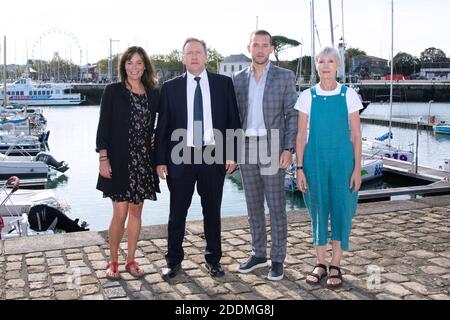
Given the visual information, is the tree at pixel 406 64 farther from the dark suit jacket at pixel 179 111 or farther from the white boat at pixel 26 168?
the dark suit jacket at pixel 179 111

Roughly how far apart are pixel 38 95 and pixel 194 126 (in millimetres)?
74617

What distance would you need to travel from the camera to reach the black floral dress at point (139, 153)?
4062 millimetres

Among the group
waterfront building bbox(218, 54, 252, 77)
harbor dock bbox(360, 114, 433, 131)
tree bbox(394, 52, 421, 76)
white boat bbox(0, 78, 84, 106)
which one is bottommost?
harbor dock bbox(360, 114, 433, 131)

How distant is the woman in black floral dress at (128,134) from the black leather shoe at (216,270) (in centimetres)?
76

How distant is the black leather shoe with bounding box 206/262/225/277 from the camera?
4.23m

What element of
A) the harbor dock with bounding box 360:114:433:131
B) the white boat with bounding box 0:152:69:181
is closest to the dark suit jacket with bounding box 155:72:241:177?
the white boat with bounding box 0:152:69:181

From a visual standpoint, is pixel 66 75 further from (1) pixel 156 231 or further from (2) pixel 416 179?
(1) pixel 156 231

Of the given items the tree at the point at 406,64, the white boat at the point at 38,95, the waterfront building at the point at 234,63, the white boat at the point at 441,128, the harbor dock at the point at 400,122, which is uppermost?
the tree at the point at 406,64

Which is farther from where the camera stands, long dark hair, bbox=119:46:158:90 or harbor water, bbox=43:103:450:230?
harbor water, bbox=43:103:450:230

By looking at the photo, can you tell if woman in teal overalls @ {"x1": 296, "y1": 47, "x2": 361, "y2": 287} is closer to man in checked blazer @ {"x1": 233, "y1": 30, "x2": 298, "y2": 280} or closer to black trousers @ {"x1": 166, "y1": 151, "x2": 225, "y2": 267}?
man in checked blazer @ {"x1": 233, "y1": 30, "x2": 298, "y2": 280}

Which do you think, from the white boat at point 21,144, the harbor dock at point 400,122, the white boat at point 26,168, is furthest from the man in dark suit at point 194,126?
the harbor dock at point 400,122

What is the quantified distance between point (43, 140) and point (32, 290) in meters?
29.7

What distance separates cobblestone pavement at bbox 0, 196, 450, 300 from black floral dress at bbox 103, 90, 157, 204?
688 millimetres

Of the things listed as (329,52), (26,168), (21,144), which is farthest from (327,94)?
(21,144)
